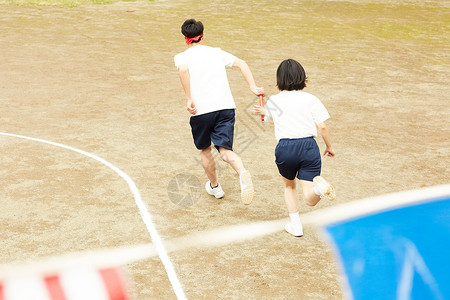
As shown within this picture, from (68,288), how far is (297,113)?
10.9 feet

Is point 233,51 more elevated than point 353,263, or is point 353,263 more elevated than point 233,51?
point 353,263

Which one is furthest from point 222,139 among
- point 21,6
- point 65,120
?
point 21,6

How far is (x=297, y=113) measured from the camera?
582 cm

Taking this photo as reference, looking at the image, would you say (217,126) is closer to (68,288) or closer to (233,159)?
(233,159)

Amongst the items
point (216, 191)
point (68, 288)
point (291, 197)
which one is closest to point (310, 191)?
point (291, 197)

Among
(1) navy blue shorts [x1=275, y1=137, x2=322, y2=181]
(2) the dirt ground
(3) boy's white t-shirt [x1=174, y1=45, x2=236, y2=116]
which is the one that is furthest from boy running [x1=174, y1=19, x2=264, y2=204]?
(2) the dirt ground

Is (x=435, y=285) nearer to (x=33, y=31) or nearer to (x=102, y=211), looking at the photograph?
(x=102, y=211)

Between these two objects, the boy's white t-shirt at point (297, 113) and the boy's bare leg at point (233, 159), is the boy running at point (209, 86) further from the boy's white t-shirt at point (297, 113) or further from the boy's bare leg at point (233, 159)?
the boy's white t-shirt at point (297, 113)

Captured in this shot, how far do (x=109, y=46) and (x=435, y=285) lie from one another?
1148 cm

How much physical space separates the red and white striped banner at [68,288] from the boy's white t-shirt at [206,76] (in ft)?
12.1

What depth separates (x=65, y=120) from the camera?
9828 millimetres

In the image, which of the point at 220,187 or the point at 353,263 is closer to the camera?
the point at 353,263

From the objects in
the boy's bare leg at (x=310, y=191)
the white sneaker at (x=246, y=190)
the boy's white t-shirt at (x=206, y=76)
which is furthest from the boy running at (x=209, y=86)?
the boy's bare leg at (x=310, y=191)

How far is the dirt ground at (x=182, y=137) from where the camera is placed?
5.80 meters
